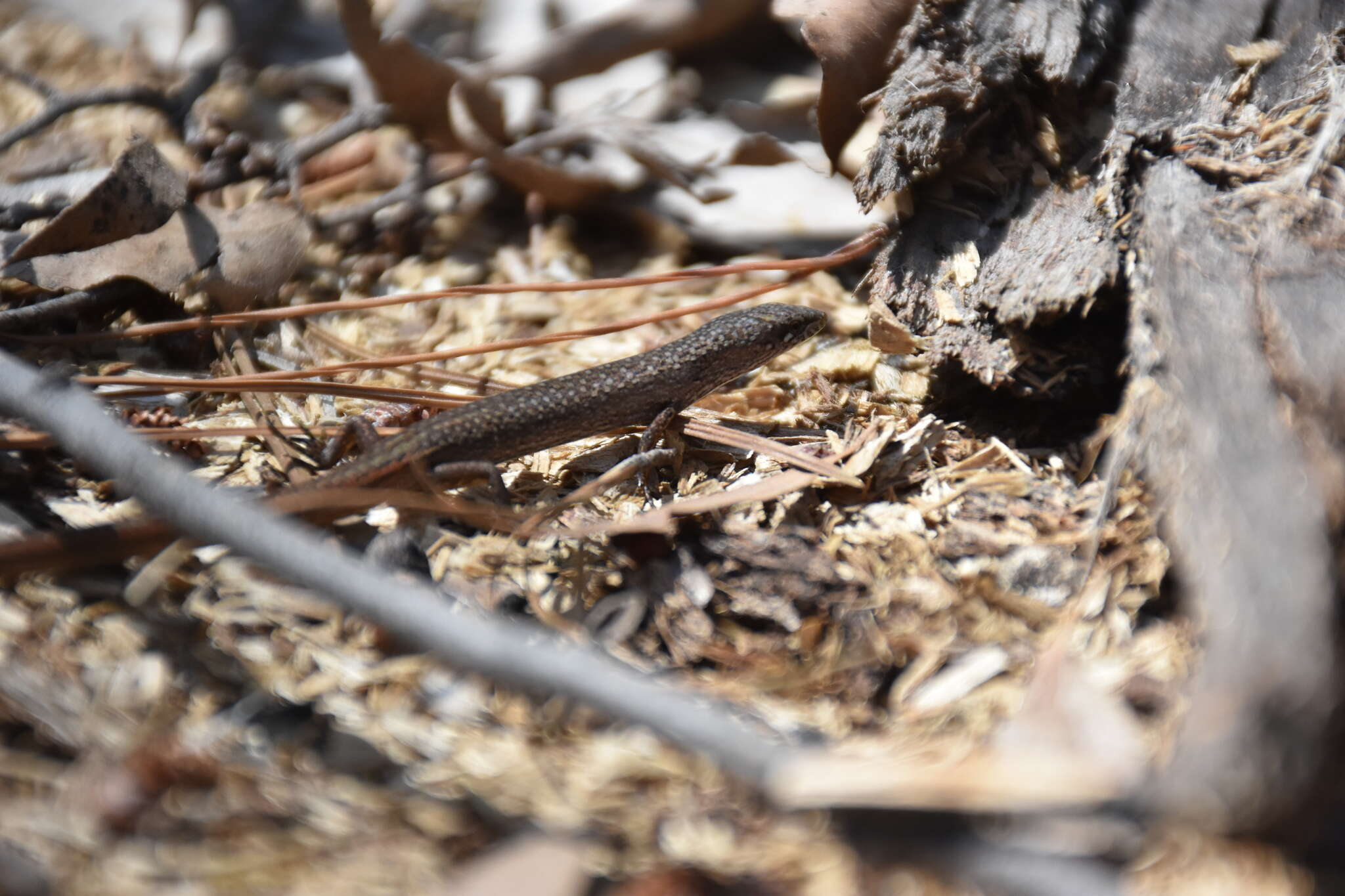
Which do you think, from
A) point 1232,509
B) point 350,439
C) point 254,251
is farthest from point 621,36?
point 1232,509

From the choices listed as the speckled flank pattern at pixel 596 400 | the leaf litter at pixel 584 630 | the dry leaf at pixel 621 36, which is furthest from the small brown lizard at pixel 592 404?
the dry leaf at pixel 621 36

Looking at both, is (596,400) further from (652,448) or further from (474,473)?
(474,473)

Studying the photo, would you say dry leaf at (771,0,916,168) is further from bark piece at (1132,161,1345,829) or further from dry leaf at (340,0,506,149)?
dry leaf at (340,0,506,149)

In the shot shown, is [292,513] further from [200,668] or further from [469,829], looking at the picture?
[469,829]

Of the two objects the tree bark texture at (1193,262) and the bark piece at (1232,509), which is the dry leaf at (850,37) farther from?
the bark piece at (1232,509)

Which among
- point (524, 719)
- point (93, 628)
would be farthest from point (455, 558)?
point (93, 628)

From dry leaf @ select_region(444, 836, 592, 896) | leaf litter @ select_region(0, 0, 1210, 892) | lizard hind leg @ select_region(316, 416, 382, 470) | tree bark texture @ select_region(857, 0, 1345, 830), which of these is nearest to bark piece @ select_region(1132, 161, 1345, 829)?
tree bark texture @ select_region(857, 0, 1345, 830)
